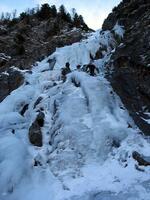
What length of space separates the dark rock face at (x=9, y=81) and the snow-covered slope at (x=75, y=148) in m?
3.25

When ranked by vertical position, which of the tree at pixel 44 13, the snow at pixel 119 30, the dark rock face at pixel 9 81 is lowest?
the dark rock face at pixel 9 81

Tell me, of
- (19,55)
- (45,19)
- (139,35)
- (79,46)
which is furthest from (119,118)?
(45,19)

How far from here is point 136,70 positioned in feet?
65.0

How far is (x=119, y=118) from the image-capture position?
16.9 meters

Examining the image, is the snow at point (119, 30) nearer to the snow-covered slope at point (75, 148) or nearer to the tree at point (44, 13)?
the snow-covered slope at point (75, 148)

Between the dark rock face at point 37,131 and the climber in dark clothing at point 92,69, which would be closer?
the dark rock face at point 37,131

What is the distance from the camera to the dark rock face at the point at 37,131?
1677 centimetres

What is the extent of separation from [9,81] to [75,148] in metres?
12.1

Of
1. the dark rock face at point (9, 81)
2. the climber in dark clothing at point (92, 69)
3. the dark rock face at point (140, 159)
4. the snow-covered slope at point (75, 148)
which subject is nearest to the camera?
the snow-covered slope at point (75, 148)

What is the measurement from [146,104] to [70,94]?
163 inches

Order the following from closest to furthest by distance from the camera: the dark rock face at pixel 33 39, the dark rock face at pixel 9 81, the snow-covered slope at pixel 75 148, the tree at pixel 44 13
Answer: the snow-covered slope at pixel 75 148
the dark rock face at pixel 9 81
the dark rock face at pixel 33 39
the tree at pixel 44 13

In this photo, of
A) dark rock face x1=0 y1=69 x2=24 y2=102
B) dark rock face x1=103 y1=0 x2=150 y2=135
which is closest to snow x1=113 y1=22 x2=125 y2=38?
dark rock face x1=103 y1=0 x2=150 y2=135

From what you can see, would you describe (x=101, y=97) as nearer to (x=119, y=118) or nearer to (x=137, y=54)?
(x=119, y=118)

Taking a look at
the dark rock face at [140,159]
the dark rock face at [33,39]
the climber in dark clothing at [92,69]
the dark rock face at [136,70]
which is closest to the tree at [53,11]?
the dark rock face at [33,39]
